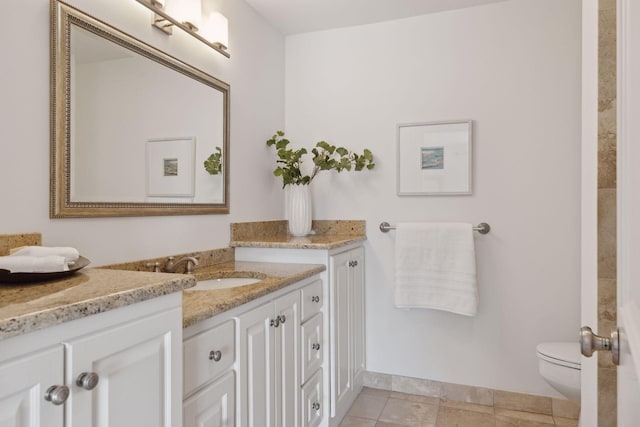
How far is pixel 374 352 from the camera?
2.57 m

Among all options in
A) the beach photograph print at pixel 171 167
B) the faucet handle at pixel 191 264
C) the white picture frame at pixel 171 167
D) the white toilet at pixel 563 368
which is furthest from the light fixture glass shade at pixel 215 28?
the white toilet at pixel 563 368

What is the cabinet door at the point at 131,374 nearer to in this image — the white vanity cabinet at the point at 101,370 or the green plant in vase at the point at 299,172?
the white vanity cabinet at the point at 101,370

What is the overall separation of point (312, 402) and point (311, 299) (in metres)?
0.47

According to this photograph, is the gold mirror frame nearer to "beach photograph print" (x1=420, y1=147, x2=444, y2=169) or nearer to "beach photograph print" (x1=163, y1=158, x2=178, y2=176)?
"beach photograph print" (x1=163, y1=158, x2=178, y2=176)

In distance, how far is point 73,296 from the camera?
75 centimetres

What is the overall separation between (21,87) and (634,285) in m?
1.46

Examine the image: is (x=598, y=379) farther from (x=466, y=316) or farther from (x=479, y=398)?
(x=479, y=398)

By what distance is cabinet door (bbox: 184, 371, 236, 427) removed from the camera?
1.08 metres

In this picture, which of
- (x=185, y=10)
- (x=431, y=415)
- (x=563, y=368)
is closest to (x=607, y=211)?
(x=563, y=368)

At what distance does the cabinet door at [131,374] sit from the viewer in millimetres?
713

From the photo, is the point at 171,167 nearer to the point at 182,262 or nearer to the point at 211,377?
the point at 182,262

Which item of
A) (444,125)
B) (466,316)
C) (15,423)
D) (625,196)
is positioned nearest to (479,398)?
(466,316)

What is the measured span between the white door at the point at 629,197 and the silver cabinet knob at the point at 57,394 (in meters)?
0.80

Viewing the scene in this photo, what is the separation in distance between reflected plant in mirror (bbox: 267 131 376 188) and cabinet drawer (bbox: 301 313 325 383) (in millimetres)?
881
